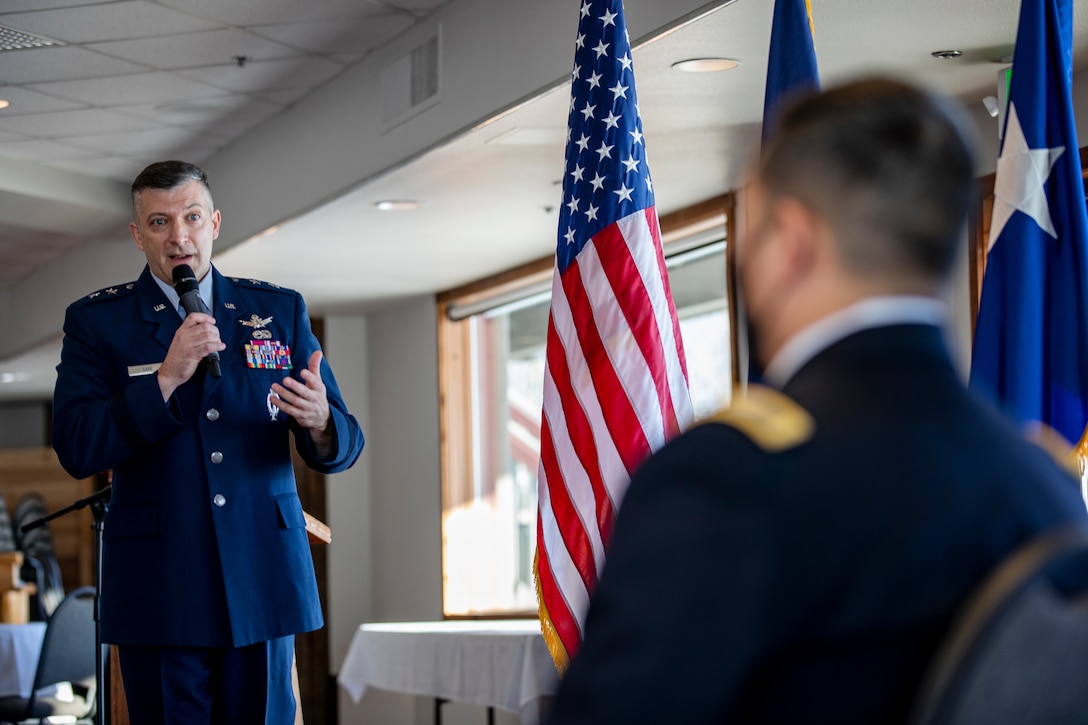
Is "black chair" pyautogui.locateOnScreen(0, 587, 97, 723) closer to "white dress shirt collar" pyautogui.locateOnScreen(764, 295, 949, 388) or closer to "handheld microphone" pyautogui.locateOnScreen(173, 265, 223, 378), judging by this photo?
"handheld microphone" pyautogui.locateOnScreen(173, 265, 223, 378)

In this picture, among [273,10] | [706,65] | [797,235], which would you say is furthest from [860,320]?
[273,10]

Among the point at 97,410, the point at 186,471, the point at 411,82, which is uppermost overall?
the point at 411,82

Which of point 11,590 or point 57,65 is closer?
point 57,65

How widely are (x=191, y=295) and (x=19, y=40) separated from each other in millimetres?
3240

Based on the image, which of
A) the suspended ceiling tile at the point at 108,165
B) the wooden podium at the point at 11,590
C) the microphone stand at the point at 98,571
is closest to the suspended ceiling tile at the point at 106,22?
the suspended ceiling tile at the point at 108,165

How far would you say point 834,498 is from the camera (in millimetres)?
778

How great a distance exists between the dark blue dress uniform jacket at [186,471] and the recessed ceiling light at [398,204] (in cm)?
326

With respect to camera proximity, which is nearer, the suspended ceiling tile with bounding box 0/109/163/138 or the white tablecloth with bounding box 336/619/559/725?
the white tablecloth with bounding box 336/619/559/725

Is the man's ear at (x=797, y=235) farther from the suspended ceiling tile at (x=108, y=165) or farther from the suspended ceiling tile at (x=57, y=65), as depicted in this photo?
the suspended ceiling tile at (x=108, y=165)

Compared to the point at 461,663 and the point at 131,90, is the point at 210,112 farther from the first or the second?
the point at 461,663

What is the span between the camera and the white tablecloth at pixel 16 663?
19.6 ft

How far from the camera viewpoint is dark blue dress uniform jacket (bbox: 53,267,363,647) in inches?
79.3

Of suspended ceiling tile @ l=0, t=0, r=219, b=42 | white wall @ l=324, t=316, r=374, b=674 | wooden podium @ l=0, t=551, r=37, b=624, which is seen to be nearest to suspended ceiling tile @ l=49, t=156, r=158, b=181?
suspended ceiling tile @ l=0, t=0, r=219, b=42

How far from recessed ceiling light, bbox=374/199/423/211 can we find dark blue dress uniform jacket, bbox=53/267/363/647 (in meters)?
3.26
